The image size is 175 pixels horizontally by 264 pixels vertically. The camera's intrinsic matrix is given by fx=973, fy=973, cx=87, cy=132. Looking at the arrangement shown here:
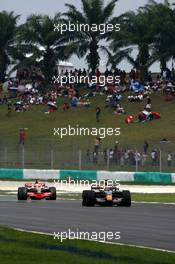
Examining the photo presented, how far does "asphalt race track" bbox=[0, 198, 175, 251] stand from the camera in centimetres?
1861

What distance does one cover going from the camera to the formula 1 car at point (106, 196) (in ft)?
92.4

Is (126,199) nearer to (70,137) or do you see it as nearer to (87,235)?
(87,235)

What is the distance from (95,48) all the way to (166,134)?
56.9ft

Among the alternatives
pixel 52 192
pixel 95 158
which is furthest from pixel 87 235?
pixel 95 158

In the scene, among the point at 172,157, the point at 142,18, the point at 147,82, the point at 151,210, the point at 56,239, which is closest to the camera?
the point at 56,239

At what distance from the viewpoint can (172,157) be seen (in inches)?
1613

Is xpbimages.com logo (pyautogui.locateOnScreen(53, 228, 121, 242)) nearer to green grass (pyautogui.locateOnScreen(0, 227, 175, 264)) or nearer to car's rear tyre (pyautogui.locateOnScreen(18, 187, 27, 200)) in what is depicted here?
green grass (pyautogui.locateOnScreen(0, 227, 175, 264))

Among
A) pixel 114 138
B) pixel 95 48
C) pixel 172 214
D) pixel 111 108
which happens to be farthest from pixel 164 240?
pixel 95 48

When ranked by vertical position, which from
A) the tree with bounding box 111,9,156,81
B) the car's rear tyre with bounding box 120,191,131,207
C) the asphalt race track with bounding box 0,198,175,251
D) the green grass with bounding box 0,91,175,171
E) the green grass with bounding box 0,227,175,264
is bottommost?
the green grass with bounding box 0,227,175,264

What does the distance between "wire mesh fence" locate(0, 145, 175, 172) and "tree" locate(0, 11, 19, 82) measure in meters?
28.6

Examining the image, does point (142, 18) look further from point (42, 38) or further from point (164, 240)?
point (164, 240)

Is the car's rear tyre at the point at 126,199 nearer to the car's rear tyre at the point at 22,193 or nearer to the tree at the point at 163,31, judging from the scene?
the car's rear tyre at the point at 22,193

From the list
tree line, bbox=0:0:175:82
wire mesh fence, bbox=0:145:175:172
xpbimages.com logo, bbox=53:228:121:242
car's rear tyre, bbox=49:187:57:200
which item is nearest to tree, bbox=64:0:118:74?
tree line, bbox=0:0:175:82

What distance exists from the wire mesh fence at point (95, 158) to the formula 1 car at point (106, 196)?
39.9 ft
